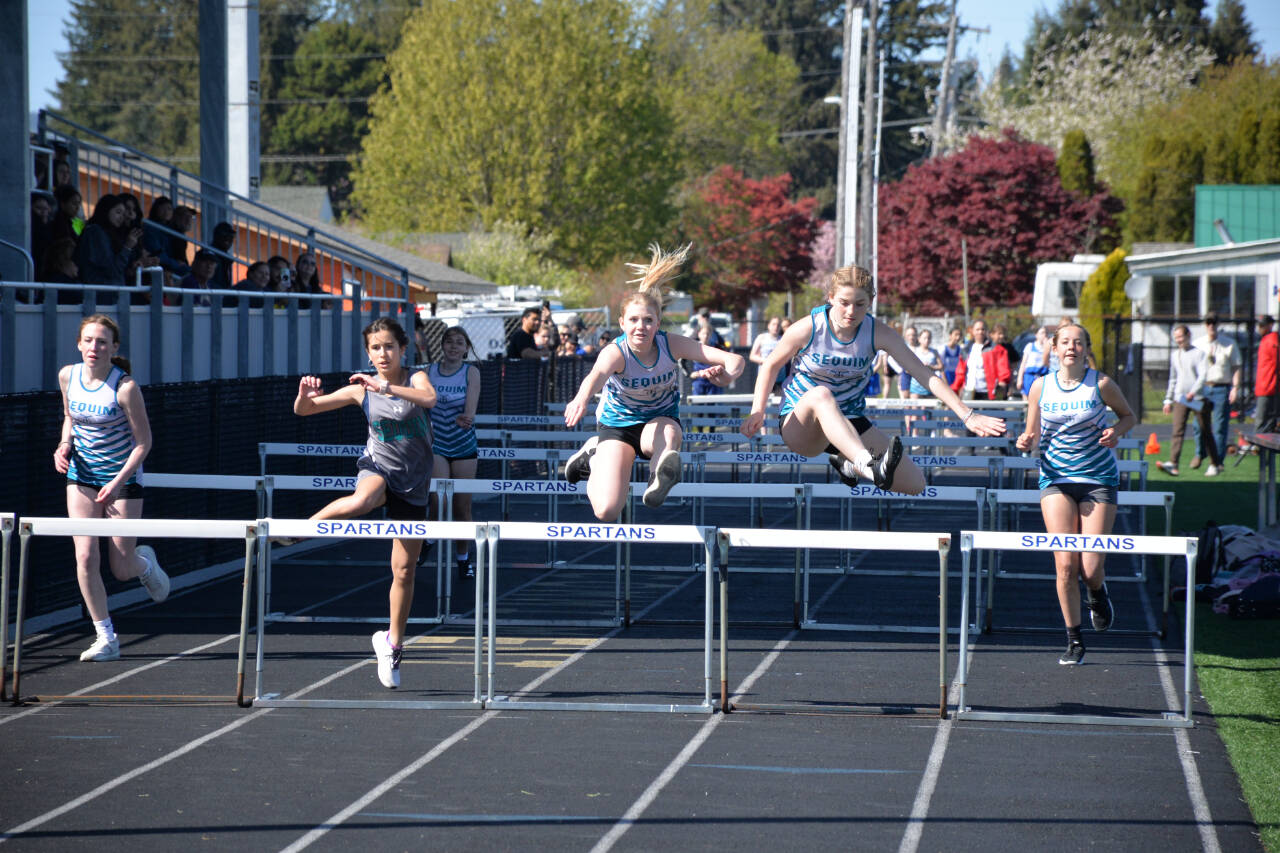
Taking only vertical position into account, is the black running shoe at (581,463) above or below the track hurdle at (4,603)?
above

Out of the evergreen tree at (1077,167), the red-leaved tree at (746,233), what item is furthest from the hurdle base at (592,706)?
the red-leaved tree at (746,233)

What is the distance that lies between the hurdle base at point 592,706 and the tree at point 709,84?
6270 cm

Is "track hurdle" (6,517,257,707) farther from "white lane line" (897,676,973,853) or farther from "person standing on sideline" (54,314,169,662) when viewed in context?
"white lane line" (897,676,973,853)

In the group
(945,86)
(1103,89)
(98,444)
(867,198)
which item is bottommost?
(98,444)

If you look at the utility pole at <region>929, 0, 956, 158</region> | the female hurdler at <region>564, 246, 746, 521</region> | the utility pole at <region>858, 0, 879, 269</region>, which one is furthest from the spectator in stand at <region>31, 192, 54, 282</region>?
the utility pole at <region>929, 0, 956, 158</region>

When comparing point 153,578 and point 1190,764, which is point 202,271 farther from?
point 1190,764

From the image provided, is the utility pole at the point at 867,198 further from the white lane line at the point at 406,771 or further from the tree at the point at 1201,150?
A: the tree at the point at 1201,150

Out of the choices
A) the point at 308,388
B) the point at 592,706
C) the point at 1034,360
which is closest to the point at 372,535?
the point at 308,388

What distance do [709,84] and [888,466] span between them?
69.7 metres

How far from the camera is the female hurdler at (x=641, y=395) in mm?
8312

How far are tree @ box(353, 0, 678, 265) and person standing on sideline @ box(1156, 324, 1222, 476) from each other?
97.1ft

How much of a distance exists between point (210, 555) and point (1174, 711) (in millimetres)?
8293

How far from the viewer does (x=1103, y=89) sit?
7038 cm

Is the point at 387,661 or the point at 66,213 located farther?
the point at 66,213
